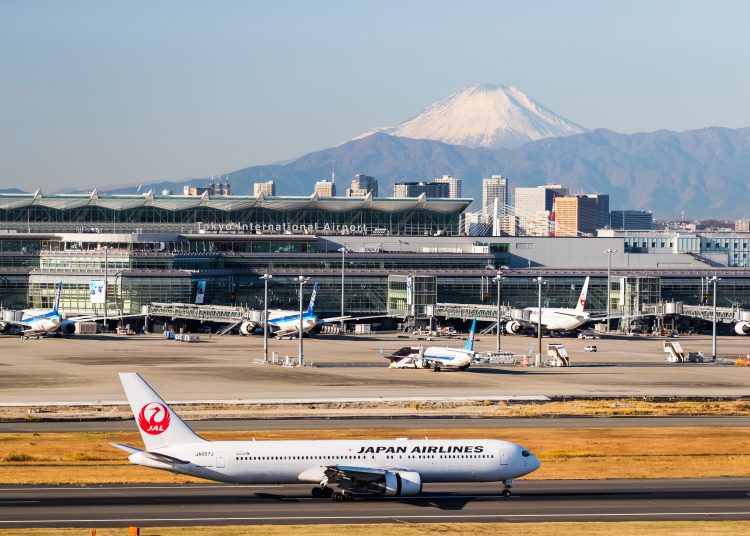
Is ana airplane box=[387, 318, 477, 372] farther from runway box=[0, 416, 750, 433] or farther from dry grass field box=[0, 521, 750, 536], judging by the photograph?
dry grass field box=[0, 521, 750, 536]

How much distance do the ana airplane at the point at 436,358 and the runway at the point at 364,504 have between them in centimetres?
7059

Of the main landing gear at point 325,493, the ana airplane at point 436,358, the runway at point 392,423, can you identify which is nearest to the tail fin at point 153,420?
the main landing gear at point 325,493

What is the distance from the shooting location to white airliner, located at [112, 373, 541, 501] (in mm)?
67312

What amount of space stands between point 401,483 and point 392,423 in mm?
32698

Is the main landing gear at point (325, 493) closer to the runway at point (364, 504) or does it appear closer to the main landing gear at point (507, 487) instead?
the runway at point (364, 504)

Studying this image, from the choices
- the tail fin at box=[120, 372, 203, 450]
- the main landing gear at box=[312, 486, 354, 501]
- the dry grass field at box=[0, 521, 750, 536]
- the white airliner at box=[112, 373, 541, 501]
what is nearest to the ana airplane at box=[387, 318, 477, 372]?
the white airliner at box=[112, 373, 541, 501]

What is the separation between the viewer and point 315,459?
6806 cm

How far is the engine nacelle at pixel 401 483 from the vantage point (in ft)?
220

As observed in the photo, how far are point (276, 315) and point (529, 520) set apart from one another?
13679cm

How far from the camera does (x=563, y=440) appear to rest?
91312 millimetres

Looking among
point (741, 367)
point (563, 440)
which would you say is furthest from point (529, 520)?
point (741, 367)

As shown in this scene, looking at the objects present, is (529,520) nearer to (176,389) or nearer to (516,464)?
(516,464)

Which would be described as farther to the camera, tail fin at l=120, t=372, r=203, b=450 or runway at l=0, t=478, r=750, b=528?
tail fin at l=120, t=372, r=203, b=450

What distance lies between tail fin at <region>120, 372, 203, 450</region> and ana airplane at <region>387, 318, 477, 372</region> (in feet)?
258
